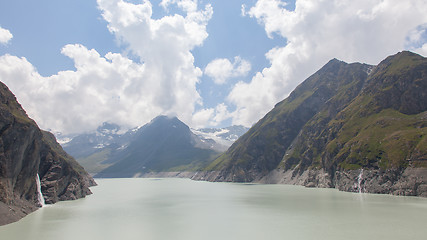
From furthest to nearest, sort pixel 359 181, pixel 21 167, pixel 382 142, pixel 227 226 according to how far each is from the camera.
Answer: pixel 382 142, pixel 359 181, pixel 21 167, pixel 227 226

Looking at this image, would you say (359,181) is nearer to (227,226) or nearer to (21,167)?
(227,226)

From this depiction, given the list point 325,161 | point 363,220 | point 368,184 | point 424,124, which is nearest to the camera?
point 363,220

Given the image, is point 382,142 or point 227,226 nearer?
point 227,226

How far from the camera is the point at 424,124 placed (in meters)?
129

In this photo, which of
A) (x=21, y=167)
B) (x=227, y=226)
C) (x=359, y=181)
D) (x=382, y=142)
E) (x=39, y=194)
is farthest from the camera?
(x=382, y=142)

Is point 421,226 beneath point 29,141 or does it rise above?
beneath

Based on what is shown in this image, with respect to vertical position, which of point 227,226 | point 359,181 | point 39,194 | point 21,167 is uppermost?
point 21,167

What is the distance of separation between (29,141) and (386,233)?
2842 inches

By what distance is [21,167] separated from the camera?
64.1m

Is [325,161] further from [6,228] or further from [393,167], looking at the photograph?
[6,228]

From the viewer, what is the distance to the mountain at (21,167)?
54.2 metres

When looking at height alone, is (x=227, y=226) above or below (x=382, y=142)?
below

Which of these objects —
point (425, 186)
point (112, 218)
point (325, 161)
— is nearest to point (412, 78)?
point (325, 161)

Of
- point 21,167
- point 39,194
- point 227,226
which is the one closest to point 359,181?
point 227,226
